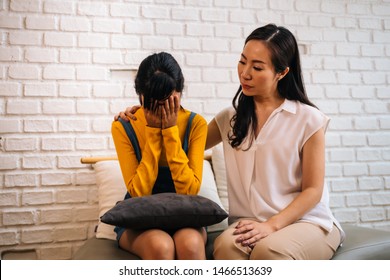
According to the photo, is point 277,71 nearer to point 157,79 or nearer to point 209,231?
point 157,79

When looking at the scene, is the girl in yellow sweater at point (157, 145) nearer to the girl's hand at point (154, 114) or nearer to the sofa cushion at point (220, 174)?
the girl's hand at point (154, 114)

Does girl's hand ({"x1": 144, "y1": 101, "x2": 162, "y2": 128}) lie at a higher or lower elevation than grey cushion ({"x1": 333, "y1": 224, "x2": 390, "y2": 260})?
higher

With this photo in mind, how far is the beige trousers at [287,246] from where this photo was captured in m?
1.08

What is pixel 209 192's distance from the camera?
1595 millimetres

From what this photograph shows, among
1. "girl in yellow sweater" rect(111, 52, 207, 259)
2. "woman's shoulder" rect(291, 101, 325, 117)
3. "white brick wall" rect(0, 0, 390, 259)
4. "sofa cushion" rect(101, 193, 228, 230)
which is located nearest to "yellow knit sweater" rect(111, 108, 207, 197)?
"girl in yellow sweater" rect(111, 52, 207, 259)

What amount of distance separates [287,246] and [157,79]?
649 mm

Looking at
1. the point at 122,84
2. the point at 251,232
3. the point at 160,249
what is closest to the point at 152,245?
Result: the point at 160,249

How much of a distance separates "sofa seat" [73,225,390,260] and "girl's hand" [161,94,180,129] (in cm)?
44

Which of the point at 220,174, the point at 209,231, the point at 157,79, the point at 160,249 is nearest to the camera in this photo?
the point at 160,249

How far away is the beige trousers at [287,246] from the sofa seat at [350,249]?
70 mm

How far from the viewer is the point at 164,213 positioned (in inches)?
44.2

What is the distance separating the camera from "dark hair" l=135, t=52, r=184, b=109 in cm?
125

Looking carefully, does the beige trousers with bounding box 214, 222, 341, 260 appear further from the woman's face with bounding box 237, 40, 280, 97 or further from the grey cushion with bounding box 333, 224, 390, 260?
the woman's face with bounding box 237, 40, 280, 97

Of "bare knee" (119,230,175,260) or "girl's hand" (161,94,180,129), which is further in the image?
"girl's hand" (161,94,180,129)
